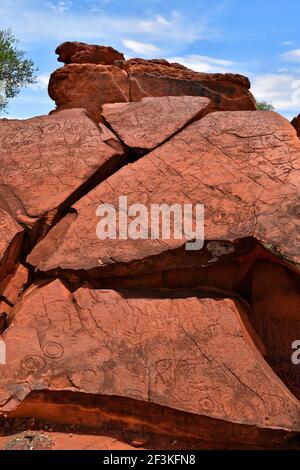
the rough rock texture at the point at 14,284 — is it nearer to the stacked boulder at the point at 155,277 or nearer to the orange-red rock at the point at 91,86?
the stacked boulder at the point at 155,277

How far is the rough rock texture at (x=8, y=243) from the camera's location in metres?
3.72

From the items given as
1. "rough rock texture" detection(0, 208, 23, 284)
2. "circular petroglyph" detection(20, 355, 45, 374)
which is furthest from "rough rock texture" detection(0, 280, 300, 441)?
"rough rock texture" detection(0, 208, 23, 284)

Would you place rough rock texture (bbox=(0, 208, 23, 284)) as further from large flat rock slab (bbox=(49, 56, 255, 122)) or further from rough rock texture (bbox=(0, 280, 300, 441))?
large flat rock slab (bbox=(49, 56, 255, 122))

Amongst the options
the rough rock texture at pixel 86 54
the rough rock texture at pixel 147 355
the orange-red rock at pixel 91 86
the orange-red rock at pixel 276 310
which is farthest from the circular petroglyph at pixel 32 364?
the rough rock texture at pixel 86 54

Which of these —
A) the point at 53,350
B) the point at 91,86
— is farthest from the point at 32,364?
the point at 91,86

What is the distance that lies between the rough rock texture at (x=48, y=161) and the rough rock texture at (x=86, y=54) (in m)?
1.58

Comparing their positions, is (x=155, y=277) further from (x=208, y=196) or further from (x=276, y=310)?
(x=276, y=310)

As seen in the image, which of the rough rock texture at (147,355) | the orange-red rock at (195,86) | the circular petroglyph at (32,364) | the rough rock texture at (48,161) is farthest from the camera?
the orange-red rock at (195,86)

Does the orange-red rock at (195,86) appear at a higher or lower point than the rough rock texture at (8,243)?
higher

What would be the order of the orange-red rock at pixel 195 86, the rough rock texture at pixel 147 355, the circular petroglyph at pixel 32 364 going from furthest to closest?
the orange-red rock at pixel 195 86, the circular petroglyph at pixel 32 364, the rough rock texture at pixel 147 355

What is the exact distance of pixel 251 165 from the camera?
389 cm

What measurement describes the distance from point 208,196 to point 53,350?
5.69 ft

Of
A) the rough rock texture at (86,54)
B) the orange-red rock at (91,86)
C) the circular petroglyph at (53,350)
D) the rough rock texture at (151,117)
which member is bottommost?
the circular petroglyph at (53,350)
